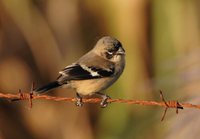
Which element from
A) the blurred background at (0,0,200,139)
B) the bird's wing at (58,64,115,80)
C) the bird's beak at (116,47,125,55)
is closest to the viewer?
the bird's wing at (58,64,115,80)

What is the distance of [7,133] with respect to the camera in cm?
1075

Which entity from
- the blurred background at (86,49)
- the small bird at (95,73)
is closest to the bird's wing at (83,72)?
the small bird at (95,73)

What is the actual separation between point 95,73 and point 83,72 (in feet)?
0.43

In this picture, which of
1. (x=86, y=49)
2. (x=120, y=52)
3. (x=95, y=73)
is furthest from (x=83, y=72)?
(x=86, y=49)

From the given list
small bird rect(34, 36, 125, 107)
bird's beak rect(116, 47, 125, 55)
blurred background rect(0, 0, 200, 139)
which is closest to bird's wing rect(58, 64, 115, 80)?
small bird rect(34, 36, 125, 107)

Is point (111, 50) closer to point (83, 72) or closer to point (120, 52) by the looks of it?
point (120, 52)

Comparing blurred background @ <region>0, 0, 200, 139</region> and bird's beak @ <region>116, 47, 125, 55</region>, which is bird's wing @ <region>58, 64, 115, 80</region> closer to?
bird's beak @ <region>116, 47, 125, 55</region>

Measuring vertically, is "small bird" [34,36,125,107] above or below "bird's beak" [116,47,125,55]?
below

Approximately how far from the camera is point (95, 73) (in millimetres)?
7031

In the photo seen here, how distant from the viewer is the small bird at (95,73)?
689 cm

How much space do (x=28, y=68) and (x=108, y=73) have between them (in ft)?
13.1

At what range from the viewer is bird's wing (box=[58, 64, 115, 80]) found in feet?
22.6

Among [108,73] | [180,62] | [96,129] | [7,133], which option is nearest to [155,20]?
[180,62]

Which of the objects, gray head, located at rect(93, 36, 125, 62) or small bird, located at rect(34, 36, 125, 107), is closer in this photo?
small bird, located at rect(34, 36, 125, 107)
